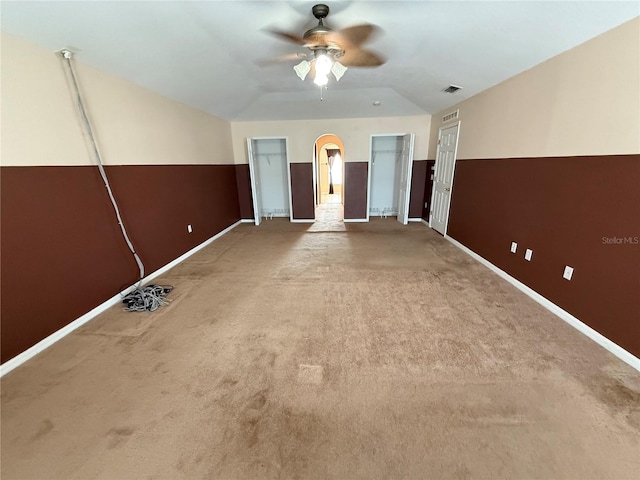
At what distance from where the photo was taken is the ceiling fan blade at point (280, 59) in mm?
3205

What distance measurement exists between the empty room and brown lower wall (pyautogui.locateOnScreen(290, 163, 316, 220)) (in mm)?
2330

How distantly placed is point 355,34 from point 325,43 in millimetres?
Answer: 540

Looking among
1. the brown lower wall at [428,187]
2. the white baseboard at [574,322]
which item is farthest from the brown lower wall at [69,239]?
the brown lower wall at [428,187]

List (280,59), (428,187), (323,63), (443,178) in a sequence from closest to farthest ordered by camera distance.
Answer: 1. (323,63)
2. (280,59)
3. (443,178)
4. (428,187)

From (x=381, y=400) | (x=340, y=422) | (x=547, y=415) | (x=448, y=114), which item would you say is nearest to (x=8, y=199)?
(x=340, y=422)

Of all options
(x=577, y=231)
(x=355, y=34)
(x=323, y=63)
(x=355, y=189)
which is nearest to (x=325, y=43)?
(x=323, y=63)

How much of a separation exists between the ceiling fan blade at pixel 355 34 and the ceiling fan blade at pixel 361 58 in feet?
0.66

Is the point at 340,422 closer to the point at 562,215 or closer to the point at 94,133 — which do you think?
the point at 562,215

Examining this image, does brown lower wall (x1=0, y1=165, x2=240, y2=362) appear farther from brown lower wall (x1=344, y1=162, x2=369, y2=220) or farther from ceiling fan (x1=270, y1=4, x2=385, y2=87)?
brown lower wall (x1=344, y1=162, x2=369, y2=220)

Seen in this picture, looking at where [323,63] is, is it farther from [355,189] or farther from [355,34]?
[355,189]

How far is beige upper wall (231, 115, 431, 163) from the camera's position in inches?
228

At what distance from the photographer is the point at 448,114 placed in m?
4.76

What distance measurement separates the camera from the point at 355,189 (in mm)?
6234

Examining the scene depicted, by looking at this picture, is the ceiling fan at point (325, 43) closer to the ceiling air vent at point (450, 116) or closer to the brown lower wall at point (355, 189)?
the ceiling air vent at point (450, 116)
